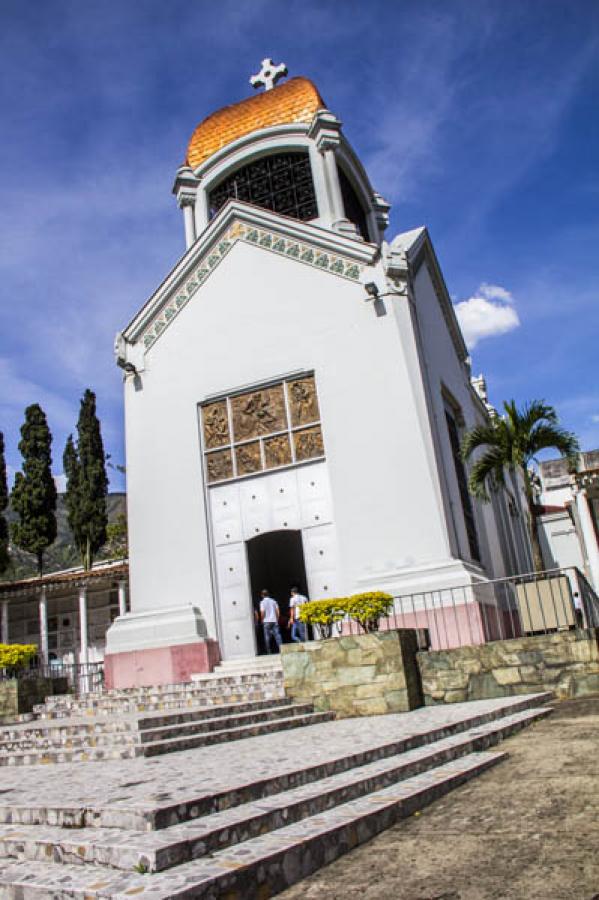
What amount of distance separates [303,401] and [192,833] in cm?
1226

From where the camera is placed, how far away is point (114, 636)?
15.7 metres

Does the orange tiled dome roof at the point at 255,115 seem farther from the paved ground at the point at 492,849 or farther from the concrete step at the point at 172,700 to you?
the paved ground at the point at 492,849

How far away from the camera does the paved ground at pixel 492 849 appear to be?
361 cm

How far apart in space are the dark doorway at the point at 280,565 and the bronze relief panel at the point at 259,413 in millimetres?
4077

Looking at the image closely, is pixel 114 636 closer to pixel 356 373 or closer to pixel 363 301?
pixel 356 373

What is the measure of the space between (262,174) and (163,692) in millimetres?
14487

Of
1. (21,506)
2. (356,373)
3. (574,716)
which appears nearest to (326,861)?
(574,716)

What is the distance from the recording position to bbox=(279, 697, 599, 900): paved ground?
3.61 metres

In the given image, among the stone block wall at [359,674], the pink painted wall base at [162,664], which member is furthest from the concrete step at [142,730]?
the pink painted wall base at [162,664]

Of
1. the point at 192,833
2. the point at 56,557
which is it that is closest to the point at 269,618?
the point at 192,833

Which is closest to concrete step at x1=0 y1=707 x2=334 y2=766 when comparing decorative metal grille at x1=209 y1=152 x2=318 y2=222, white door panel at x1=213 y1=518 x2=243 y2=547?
white door panel at x1=213 y1=518 x2=243 y2=547

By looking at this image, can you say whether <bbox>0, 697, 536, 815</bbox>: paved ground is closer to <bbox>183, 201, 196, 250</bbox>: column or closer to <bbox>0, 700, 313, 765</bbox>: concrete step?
<bbox>0, 700, 313, 765</bbox>: concrete step

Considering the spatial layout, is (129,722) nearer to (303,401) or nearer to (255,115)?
(303,401)

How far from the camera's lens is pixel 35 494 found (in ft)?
109
